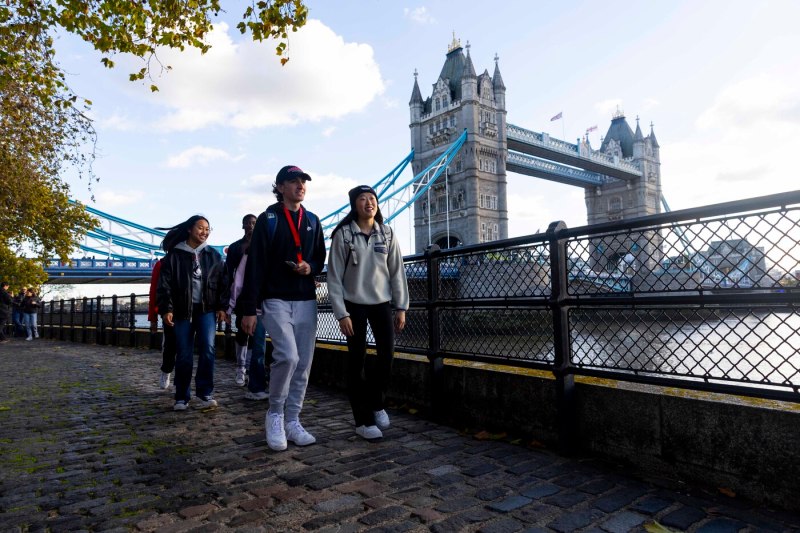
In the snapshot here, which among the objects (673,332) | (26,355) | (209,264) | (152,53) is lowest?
(26,355)

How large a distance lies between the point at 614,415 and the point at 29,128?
12.1 m

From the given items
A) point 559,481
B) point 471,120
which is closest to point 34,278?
point 559,481

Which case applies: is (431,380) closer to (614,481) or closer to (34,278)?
(614,481)

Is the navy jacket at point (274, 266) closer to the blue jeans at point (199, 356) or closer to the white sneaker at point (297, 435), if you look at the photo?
the white sneaker at point (297, 435)

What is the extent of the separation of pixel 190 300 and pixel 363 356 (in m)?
1.88

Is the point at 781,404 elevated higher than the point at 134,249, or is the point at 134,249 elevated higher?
the point at 134,249

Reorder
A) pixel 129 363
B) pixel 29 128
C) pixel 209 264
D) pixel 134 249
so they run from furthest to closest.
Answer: pixel 134 249 → pixel 29 128 → pixel 129 363 → pixel 209 264

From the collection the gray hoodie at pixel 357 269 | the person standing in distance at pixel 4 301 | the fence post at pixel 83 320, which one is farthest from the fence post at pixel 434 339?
the fence post at pixel 83 320

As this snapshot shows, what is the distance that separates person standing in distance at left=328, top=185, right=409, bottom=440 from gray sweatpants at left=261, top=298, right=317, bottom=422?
0.22m

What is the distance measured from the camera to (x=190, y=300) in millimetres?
4652

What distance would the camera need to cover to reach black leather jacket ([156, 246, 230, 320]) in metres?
4.61

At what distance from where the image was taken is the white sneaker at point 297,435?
338cm

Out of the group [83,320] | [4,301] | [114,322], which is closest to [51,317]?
[83,320]

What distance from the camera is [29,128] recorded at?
10.7 meters
